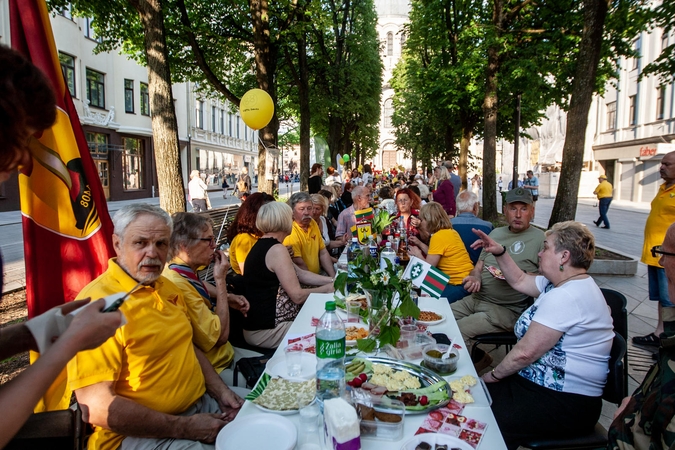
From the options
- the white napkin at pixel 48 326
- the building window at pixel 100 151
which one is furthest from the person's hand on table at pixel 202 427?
the building window at pixel 100 151

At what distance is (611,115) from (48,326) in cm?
3580

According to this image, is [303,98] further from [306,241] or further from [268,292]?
[268,292]

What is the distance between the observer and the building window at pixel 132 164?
2402cm

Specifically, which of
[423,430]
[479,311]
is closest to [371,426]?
[423,430]

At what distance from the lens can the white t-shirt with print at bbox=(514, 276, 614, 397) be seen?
216 cm

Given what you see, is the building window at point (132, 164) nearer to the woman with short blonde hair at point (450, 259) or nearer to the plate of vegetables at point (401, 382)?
the woman with short blonde hair at point (450, 259)

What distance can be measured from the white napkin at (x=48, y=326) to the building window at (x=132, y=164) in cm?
2535

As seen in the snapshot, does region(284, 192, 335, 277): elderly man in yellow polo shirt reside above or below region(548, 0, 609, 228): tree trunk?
below

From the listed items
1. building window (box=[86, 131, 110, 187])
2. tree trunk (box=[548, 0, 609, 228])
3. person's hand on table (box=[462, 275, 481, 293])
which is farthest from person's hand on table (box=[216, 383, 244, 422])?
building window (box=[86, 131, 110, 187])

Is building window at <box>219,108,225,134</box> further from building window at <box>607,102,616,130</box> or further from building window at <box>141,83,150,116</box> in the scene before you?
building window at <box>607,102,616,130</box>

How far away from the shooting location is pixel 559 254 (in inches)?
92.7

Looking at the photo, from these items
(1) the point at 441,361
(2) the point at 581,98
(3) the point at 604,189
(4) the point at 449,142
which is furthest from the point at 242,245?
(4) the point at 449,142

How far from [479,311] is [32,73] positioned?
3477 mm

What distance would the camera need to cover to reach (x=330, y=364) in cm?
187
